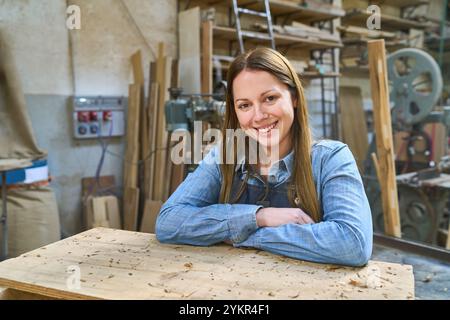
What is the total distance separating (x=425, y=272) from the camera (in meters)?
1.92

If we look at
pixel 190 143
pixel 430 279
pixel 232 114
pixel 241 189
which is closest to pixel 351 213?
pixel 241 189

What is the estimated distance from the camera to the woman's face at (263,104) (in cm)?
110

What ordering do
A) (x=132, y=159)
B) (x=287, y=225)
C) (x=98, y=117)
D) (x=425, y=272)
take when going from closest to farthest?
(x=287, y=225)
(x=425, y=272)
(x=98, y=117)
(x=132, y=159)

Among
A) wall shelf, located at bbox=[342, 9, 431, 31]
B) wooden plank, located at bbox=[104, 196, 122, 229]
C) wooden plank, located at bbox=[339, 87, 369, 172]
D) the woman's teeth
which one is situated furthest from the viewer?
wooden plank, located at bbox=[339, 87, 369, 172]

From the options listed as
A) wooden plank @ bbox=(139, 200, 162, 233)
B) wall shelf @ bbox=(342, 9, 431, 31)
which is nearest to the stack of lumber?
wooden plank @ bbox=(139, 200, 162, 233)

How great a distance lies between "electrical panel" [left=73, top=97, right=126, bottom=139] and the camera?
258cm

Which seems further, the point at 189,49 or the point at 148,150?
the point at 189,49

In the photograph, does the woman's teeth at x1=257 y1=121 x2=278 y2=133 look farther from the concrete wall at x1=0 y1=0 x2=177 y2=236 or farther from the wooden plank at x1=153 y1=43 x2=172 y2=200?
the wooden plank at x1=153 y1=43 x2=172 y2=200

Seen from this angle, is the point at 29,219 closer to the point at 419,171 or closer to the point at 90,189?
the point at 90,189

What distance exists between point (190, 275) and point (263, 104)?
51 centimetres

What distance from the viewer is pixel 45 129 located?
2.51m

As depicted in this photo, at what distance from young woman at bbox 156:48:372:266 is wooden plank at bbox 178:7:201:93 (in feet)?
5.60

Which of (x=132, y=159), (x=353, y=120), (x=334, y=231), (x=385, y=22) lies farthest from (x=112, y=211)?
(x=385, y=22)
